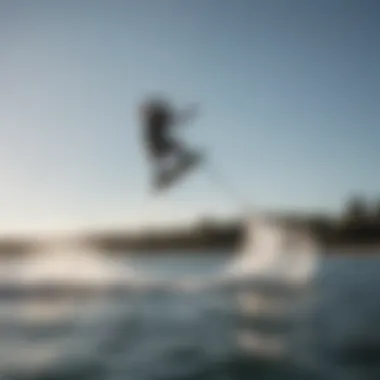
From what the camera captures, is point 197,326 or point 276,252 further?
point 276,252

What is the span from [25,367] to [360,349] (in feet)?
8.70

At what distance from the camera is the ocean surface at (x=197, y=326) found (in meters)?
3.98

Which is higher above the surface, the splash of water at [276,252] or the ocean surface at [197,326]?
the splash of water at [276,252]

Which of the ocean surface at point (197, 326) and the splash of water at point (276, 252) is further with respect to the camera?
the splash of water at point (276, 252)

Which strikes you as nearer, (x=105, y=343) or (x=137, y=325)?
(x=105, y=343)

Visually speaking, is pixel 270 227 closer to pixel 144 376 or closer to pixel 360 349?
pixel 360 349

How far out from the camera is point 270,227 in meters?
5.30

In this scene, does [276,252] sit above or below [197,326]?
above

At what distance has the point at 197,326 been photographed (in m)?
4.88

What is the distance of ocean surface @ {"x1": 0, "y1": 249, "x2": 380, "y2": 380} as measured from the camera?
3.98 meters

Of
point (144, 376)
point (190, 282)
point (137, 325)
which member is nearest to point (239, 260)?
point (190, 282)

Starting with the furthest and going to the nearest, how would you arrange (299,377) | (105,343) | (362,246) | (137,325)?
(362,246) → (137,325) → (105,343) → (299,377)

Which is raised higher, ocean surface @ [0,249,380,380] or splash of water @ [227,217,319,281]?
splash of water @ [227,217,319,281]

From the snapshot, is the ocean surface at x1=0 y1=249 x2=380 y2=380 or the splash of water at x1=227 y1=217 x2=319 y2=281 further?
the splash of water at x1=227 y1=217 x2=319 y2=281
